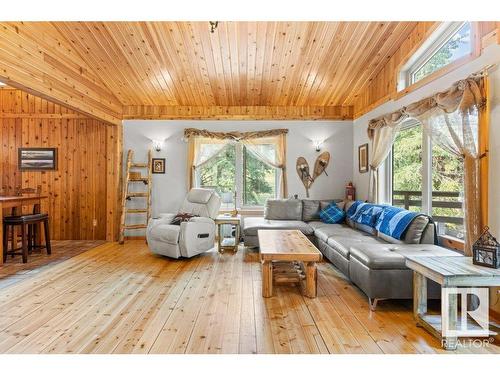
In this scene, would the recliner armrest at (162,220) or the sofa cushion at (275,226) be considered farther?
the sofa cushion at (275,226)

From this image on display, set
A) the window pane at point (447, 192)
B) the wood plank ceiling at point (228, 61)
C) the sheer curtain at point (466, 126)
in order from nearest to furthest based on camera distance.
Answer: the sheer curtain at point (466, 126)
the window pane at point (447, 192)
the wood plank ceiling at point (228, 61)

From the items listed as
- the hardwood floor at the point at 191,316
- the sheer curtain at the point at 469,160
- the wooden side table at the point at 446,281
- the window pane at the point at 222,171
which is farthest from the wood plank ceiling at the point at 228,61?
the wooden side table at the point at 446,281

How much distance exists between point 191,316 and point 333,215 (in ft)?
10.8

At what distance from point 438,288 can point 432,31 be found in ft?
9.54

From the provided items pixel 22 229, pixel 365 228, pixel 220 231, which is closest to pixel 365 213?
pixel 365 228

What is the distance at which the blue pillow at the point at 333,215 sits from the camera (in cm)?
509

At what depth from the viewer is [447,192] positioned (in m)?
3.40

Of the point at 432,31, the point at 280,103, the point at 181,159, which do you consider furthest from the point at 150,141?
the point at 432,31

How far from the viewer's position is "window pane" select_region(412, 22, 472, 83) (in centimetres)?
308

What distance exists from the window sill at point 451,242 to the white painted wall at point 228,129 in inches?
106

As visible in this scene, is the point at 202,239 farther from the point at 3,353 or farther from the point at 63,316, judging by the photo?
the point at 3,353

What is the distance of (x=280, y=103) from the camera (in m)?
5.81

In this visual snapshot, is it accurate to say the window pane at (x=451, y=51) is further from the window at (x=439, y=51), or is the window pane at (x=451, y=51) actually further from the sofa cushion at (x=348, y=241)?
the sofa cushion at (x=348, y=241)

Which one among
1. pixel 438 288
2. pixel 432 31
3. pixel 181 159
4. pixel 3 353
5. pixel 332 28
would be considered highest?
pixel 332 28
